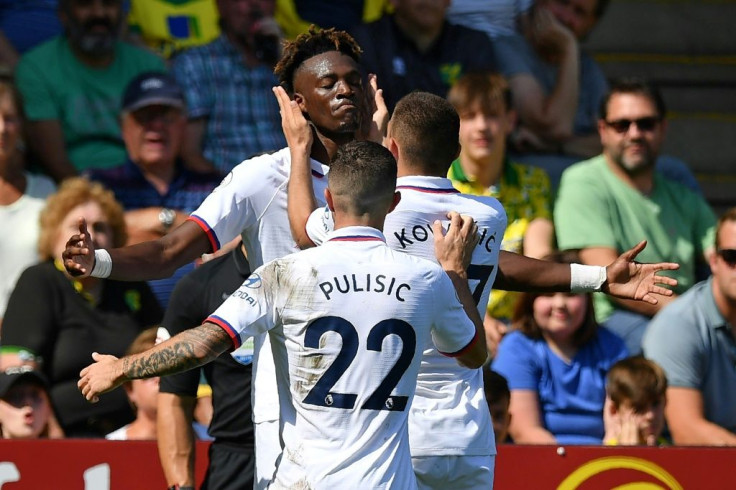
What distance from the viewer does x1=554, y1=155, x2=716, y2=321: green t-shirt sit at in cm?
787

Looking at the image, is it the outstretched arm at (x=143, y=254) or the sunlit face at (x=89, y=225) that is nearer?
the outstretched arm at (x=143, y=254)

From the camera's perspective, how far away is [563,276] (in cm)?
489

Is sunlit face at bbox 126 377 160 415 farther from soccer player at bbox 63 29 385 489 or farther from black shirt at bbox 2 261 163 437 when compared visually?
soccer player at bbox 63 29 385 489

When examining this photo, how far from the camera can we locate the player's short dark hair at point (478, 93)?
25.3ft

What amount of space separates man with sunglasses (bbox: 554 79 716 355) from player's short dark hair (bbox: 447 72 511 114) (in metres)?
0.72

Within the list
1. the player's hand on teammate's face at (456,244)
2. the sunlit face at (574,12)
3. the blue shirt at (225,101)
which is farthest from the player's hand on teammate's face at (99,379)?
the sunlit face at (574,12)

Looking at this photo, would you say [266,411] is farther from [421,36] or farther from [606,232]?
[421,36]

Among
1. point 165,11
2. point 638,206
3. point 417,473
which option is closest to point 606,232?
point 638,206

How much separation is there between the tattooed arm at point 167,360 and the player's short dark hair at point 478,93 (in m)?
3.87

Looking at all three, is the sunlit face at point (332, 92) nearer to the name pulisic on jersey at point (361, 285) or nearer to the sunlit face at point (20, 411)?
the name pulisic on jersey at point (361, 285)

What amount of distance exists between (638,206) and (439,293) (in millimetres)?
4146

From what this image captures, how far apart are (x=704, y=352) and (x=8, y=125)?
3964 mm

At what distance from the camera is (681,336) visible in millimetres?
6828

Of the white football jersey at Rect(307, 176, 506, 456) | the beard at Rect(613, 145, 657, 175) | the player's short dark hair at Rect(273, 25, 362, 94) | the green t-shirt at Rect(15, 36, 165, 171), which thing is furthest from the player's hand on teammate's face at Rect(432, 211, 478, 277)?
the green t-shirt at Rect(15, 36, 165, 171)
